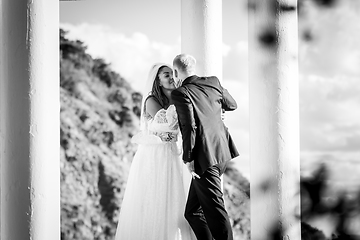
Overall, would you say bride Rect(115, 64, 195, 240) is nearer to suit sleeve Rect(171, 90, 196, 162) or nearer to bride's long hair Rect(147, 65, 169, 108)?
bride's long hair Rect(147, 65, 169, 108)

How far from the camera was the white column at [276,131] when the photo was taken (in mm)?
6777

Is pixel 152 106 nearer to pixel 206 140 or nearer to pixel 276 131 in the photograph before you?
pixel 206 140

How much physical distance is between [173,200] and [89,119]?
46.2ft

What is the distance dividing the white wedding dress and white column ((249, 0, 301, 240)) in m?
1.78

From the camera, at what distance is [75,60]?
2261 centimetres

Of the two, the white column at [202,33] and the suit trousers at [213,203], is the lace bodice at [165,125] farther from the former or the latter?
the suit trousers at [213,203]

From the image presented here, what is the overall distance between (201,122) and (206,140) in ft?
0.91

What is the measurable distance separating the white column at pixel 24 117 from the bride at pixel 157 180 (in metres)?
2.75

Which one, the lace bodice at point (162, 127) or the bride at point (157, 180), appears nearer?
the lace bodice at point (162, 127)

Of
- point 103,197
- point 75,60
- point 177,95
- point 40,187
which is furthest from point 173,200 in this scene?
point 75,60

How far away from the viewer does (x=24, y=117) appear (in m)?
5.98

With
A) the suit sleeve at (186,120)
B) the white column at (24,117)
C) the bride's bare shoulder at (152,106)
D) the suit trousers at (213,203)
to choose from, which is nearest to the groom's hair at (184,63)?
the suit sleeve at (186,120)

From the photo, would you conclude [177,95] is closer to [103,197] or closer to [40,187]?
[40,187]

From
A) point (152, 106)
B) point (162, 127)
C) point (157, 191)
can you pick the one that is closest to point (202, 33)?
point (152, 106)
